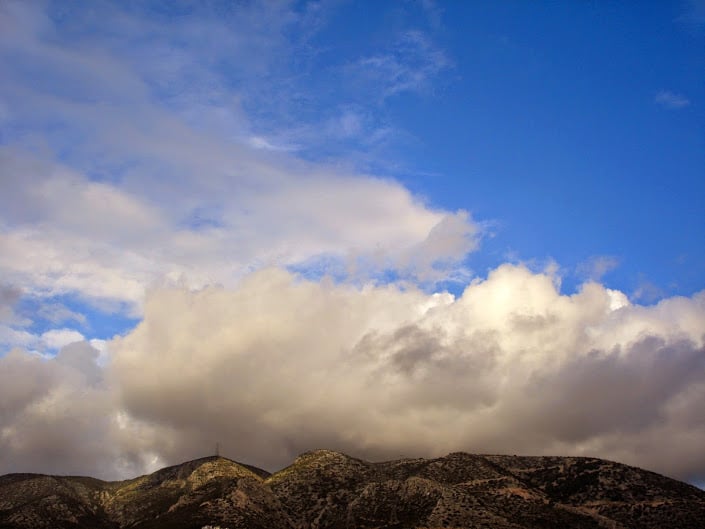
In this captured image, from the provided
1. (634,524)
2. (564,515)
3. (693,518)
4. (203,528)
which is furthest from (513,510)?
(203,528)

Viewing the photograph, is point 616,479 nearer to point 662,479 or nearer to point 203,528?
point 662,479

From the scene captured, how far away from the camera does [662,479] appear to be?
196 m

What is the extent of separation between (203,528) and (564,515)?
345ft

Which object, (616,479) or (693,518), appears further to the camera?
(616,479)

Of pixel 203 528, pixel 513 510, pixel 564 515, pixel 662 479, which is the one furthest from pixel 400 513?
pixel 662 479

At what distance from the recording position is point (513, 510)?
18488 cm

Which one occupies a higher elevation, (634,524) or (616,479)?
(616,479)

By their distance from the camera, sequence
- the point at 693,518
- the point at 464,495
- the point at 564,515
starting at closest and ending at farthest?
the point at 693,518, the point at 564,515, the point at 464,495

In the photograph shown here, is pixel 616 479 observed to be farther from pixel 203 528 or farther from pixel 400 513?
pixel 203 528

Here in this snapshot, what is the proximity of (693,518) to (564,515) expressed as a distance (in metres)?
31.8

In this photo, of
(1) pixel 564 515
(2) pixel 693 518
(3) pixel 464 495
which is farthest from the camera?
(3) pixel 464 495

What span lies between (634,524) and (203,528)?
400 feet

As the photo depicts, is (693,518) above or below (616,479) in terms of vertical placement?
below

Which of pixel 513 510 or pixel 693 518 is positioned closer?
pixel 693 518
